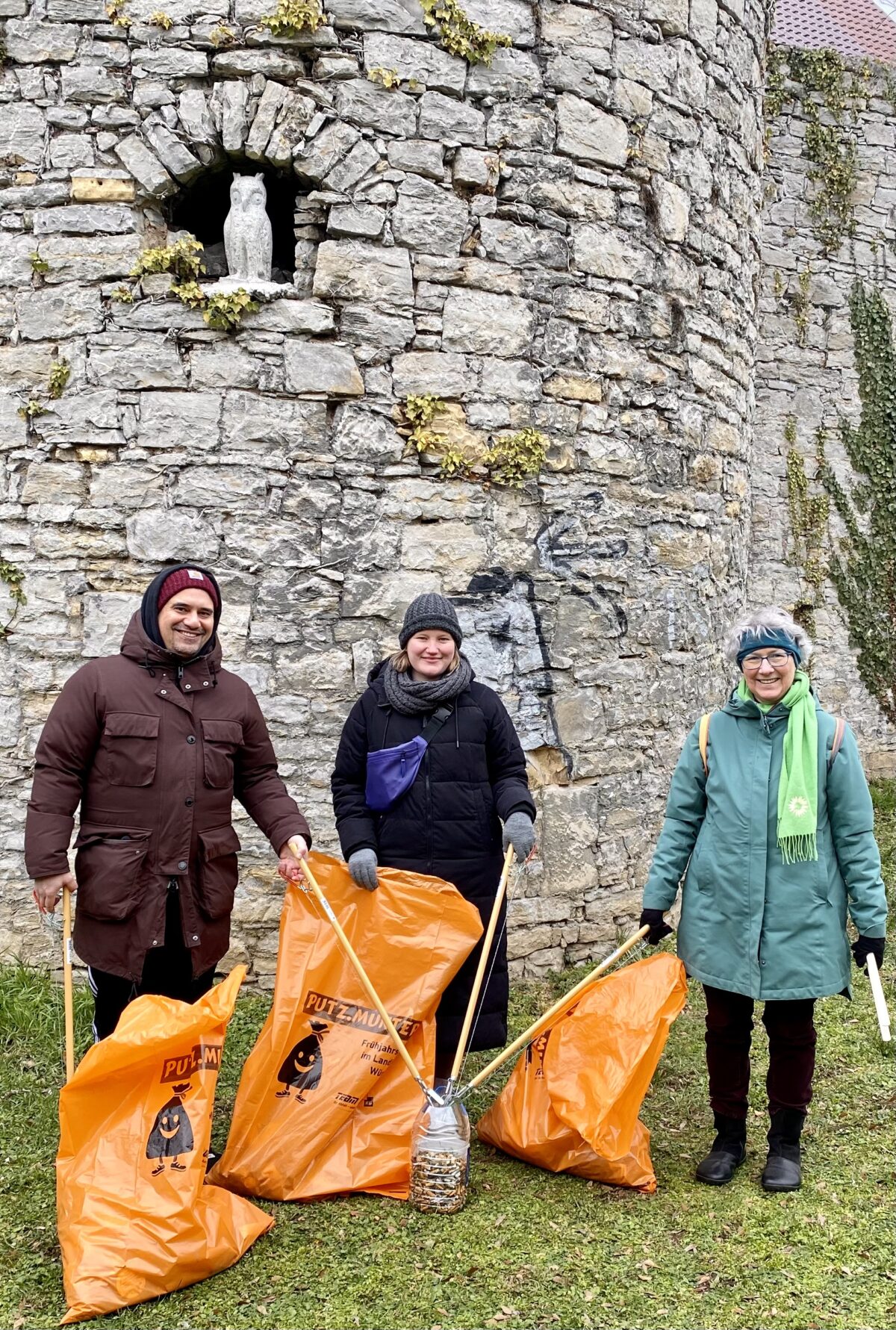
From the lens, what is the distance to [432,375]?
405 centimetres

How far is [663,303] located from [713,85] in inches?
46.2

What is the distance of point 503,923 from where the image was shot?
3.10m

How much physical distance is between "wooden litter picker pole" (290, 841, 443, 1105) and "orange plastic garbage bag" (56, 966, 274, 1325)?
0.33 metres

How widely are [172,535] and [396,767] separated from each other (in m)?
1.50

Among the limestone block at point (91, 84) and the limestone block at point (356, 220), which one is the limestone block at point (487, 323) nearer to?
the limestone block at point (356, 220)

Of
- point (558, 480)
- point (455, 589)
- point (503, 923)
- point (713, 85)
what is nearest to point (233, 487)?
point (455, 589)

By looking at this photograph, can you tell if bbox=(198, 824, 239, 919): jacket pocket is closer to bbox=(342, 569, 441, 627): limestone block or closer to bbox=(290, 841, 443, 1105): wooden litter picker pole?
bbox=(290, 841, 443, 1105): wooden litter picker pole

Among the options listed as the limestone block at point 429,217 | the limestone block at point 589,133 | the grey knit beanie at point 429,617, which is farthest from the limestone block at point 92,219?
the grey knit beanie at point 429,617

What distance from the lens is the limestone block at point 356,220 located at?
392 centimetres

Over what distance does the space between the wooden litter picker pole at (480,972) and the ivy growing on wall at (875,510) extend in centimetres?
515

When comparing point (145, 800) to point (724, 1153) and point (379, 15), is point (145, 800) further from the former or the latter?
point (379, 15)

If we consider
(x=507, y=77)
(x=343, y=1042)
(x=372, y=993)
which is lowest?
(x=343, y=1042)

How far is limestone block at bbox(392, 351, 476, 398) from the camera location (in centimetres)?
402

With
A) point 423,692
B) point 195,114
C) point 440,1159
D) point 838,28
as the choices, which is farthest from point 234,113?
point 838,28
